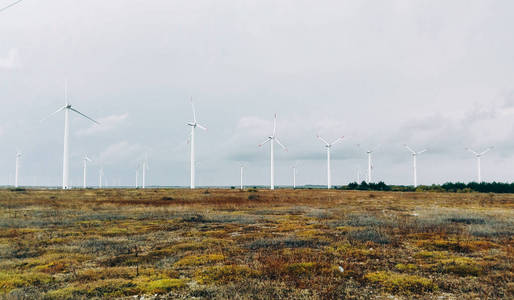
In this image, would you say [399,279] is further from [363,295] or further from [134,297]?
[134,297]

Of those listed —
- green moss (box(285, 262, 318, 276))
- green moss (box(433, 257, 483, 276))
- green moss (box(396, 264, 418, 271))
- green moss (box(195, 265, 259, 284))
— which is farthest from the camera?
green moss (box(396, 264, 418, 271))

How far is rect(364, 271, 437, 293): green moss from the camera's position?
13376 mm

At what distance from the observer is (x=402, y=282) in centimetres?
1391

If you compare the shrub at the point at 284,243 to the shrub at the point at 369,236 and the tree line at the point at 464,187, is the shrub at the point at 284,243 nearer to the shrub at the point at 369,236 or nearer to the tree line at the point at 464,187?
the shrub at the point at 369,236

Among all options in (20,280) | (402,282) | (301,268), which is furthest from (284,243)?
(20,280)

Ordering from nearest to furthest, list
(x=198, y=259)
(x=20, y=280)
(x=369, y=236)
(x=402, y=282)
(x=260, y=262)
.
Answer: (x=402, y=282) → (x=20, y=280) → (x=260, y=262) → (x=198, y=259) → (x=369, y=236)

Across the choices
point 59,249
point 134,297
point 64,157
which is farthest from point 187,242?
point 64,157

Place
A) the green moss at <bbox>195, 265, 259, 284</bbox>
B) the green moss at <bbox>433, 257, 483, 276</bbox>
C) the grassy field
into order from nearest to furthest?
the grassy field → the green moss at <bbox>195, 265, 259, 284</bbox> → the green moss at <bbox>433, 257, 483, 276</bbox>

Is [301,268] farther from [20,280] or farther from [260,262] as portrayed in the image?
[20,280]

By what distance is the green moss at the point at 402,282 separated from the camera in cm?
1338

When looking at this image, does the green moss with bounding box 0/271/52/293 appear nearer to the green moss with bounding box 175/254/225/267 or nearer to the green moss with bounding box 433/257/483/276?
the green moss with bounding box 175/254/225/267

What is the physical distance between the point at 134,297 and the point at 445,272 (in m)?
13.6

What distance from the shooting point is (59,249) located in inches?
845

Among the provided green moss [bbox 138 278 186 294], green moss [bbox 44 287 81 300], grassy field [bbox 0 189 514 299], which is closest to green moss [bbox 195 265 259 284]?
grassy field [bbox 0 189 514 299]
